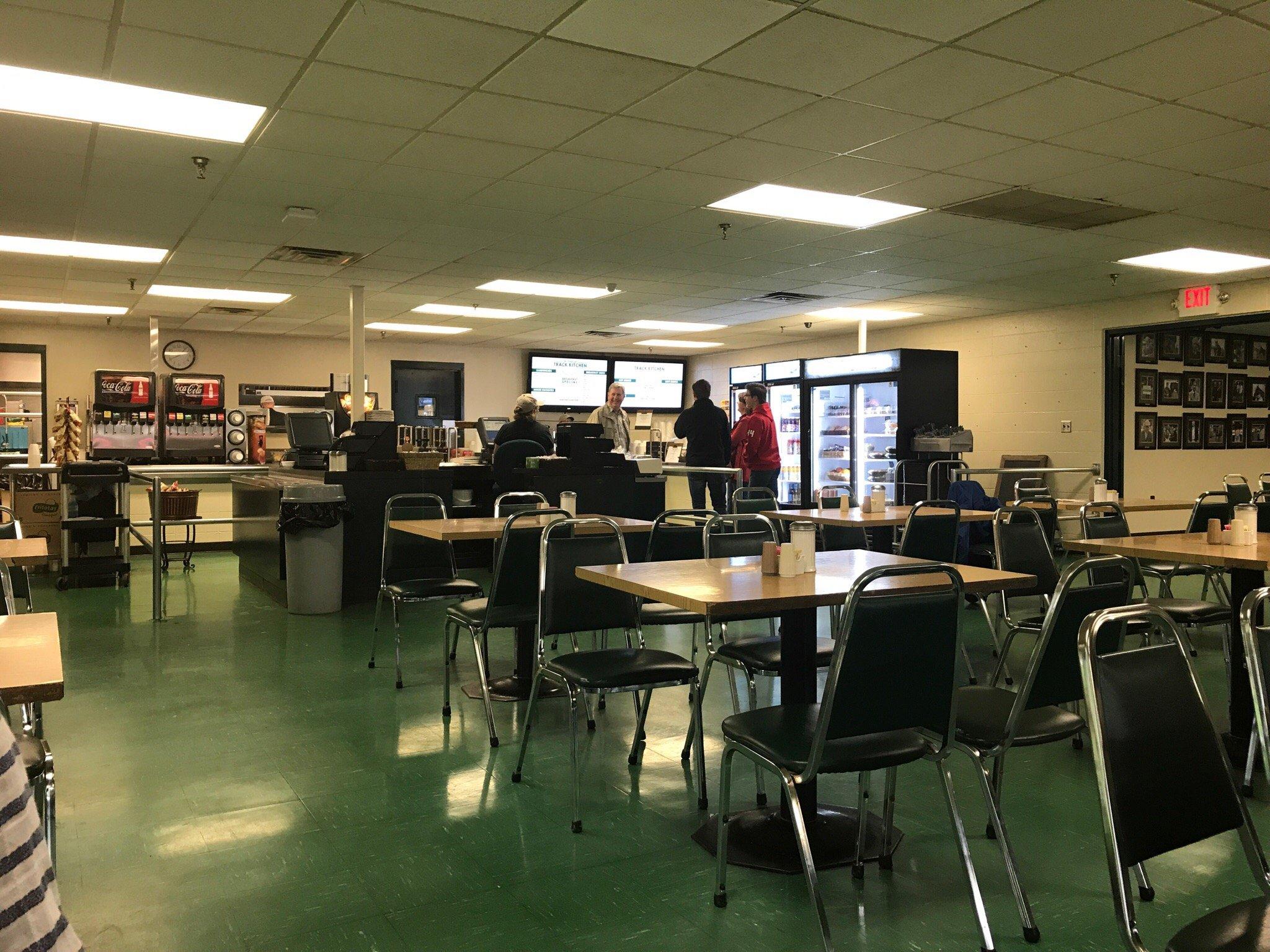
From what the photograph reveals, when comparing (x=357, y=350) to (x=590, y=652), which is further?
(x=357, y=350)

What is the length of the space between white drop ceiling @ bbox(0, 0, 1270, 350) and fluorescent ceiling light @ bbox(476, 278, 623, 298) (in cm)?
44

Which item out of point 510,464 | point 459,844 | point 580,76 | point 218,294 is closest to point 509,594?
point 459,844

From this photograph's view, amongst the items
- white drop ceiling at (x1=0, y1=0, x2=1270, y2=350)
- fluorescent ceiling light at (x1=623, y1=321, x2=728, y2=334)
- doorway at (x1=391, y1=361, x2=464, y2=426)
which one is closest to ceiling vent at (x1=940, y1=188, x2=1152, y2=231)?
white drop ceiling at (x1=0, y1=0, x2=1270, y2=350)

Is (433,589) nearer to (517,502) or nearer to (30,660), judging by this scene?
(517,502)

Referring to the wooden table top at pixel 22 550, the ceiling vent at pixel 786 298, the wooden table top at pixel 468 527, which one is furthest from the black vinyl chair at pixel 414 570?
the ceiling vent at pixel 786 298

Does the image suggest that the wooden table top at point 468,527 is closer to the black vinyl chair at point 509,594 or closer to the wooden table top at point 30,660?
the black vinyl chair at point 509,594

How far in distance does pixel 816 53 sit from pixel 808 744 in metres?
2.70

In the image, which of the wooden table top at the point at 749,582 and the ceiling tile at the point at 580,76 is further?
the ceiling tile at the point at 580,76

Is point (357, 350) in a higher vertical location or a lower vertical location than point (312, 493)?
higher

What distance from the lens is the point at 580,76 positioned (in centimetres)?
398

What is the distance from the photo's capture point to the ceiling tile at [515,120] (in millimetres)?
4309

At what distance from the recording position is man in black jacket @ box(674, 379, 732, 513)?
893cm

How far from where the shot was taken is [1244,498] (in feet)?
19.9

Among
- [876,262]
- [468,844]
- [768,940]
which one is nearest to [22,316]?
[876,262]
